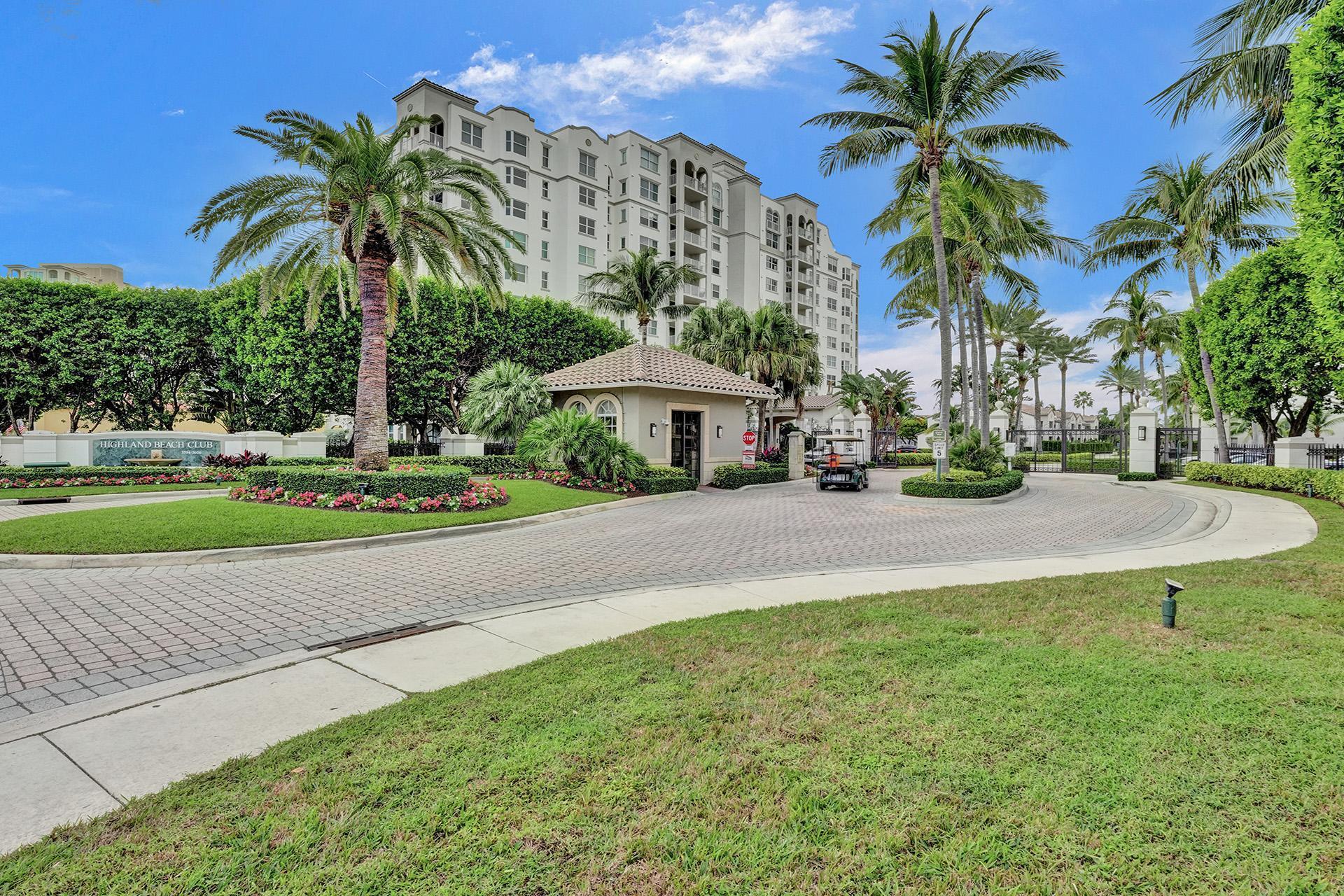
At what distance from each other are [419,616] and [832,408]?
6044 centimetres

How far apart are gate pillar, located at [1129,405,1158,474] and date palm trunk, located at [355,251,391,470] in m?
30.2

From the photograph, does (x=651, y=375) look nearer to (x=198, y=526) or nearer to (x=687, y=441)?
(x=687, y=441)

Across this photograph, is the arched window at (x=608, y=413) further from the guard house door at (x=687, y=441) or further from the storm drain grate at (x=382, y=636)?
the storm drain grate at (x=382, y=636)

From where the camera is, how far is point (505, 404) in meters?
24.6

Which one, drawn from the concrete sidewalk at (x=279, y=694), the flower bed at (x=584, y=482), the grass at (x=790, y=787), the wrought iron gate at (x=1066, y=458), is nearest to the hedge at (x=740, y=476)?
the flower bed at (x=584, y=482)

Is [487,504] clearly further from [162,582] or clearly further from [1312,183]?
[1312,183]

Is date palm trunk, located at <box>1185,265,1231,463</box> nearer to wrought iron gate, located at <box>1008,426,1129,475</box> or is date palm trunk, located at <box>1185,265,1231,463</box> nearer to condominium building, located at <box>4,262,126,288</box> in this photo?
wrought iron gate, located at <box>1008,426,1129,475</box>

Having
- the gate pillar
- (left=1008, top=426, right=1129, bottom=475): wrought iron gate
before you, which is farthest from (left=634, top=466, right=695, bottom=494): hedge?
the gate pillar

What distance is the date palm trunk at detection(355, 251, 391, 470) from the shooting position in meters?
15.8

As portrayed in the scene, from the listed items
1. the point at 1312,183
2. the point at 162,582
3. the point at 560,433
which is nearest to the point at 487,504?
the point at 560,433

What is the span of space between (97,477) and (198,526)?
1322cm

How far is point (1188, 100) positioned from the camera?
16578 millimetres

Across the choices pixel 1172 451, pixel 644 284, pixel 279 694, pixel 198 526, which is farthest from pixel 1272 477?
pixel 198 526

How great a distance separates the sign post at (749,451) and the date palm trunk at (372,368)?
45.8ft
